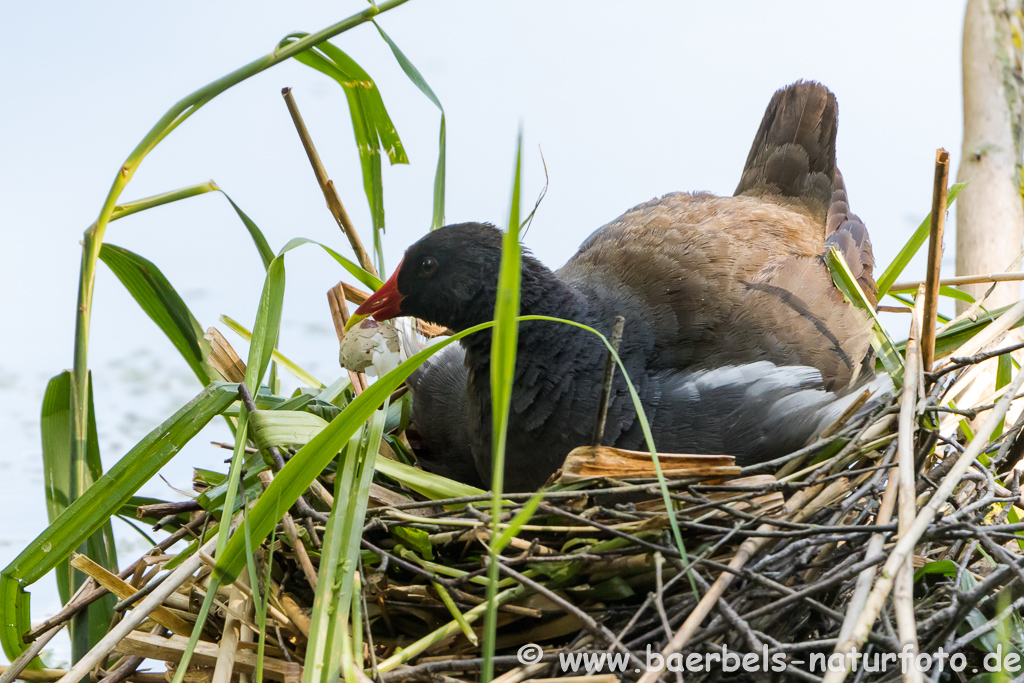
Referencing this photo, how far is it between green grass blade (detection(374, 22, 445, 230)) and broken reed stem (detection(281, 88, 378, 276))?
0.17 m

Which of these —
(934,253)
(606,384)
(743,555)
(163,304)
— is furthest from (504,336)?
(163,304)

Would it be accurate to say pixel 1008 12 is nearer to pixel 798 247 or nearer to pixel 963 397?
pixel 798 247

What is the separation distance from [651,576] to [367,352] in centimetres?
70

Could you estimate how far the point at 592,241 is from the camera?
1.91 m

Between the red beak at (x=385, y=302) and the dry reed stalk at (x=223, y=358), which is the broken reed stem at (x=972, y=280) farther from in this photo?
the dry reed stalk at (x=223, y=358)

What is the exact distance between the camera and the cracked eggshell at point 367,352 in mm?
1523

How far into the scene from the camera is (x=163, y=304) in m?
1.47

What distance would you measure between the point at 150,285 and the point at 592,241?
0.95 meters

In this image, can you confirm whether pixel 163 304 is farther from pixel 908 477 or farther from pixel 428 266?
pixel 908 477

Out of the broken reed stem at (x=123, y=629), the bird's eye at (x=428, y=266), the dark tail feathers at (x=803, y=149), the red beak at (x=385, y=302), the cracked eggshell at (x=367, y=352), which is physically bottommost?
the broken reed stem at (x=123, y=629)

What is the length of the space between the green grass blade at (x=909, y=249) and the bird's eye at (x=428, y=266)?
87 centimetres

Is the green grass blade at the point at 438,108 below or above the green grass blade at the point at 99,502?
above

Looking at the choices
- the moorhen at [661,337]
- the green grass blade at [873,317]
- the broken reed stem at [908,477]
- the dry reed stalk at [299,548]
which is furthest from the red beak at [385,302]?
the broken reed stem at [908,477]

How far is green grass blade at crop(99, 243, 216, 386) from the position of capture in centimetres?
141
